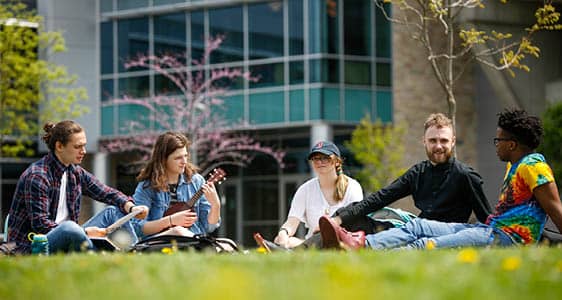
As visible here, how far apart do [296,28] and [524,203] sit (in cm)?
2609

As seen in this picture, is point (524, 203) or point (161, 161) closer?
point (524, 203)

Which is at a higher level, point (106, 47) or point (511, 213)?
point (106, 47)

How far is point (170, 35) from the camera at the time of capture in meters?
36.2

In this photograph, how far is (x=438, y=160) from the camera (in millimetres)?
9531

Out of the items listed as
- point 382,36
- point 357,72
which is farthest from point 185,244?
point 382,36

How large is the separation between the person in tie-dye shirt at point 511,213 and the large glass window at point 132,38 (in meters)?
28.2

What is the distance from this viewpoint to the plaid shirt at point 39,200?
9.30 metres

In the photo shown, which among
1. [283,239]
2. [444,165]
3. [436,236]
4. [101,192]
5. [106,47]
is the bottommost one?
[283,239]

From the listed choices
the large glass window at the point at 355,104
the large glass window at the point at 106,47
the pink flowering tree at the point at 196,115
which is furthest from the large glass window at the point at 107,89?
the large glass window at the point at 355,104

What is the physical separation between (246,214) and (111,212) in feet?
89.6

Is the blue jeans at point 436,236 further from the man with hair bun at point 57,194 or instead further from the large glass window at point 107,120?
the large glass window at point 107,120

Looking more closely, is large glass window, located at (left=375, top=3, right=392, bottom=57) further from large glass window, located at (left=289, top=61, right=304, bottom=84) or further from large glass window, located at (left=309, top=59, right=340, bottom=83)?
large glass window, located at (left=289, top=61, right=304, bottom=84)

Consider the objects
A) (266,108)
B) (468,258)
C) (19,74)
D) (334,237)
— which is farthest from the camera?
(266,108)

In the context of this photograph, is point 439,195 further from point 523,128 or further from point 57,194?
point 57,194
